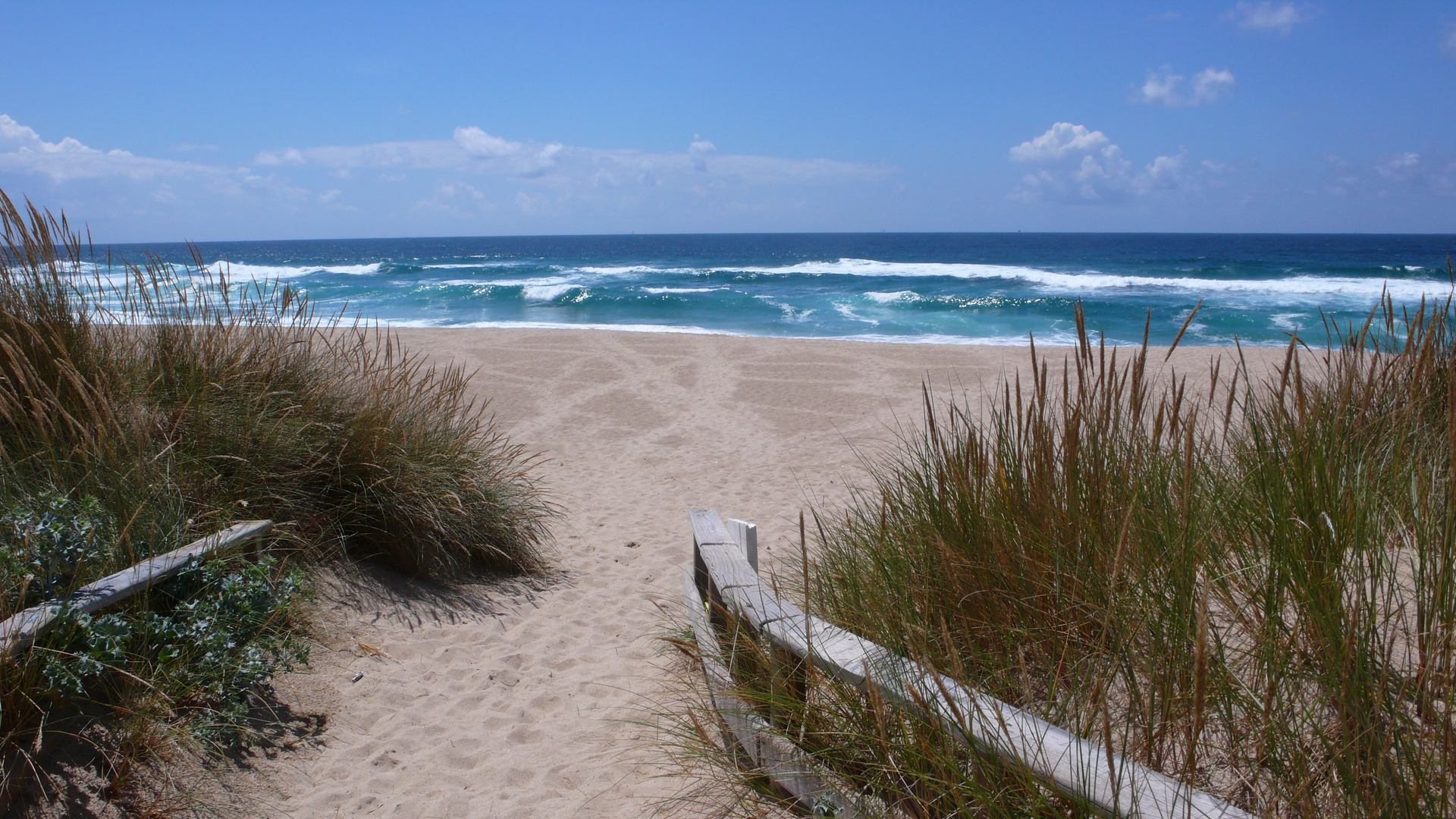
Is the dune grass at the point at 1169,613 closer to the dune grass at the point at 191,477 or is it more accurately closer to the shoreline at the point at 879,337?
the dune grass at the point at 191,477

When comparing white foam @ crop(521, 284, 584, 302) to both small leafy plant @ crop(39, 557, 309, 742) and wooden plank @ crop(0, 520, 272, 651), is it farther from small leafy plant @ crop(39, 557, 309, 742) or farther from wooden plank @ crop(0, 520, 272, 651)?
small leafy plant @ crop(39, 557, 309, 742)

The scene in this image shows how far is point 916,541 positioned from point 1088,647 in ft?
1.77

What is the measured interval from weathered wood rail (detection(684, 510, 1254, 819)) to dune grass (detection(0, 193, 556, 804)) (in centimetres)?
166

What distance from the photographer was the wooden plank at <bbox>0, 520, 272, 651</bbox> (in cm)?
217

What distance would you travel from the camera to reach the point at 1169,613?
5.28ft

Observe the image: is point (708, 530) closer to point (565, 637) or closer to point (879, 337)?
point (565, 637)

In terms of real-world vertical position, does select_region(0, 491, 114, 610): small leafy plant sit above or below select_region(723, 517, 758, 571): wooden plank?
above

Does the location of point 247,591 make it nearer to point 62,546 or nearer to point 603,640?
point 62,546

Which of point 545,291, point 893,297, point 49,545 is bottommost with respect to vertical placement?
point 49,545

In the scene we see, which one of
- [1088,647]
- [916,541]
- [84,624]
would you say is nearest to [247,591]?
[84,624]

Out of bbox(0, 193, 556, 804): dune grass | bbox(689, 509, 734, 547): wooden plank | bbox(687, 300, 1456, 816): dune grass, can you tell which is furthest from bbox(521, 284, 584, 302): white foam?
bbox(687, 300, 1456, 816): dune grass

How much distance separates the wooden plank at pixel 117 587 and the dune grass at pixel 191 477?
5 cm

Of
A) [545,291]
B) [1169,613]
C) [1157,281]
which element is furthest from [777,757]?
[1157,281]

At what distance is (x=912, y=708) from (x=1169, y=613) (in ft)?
1.81
